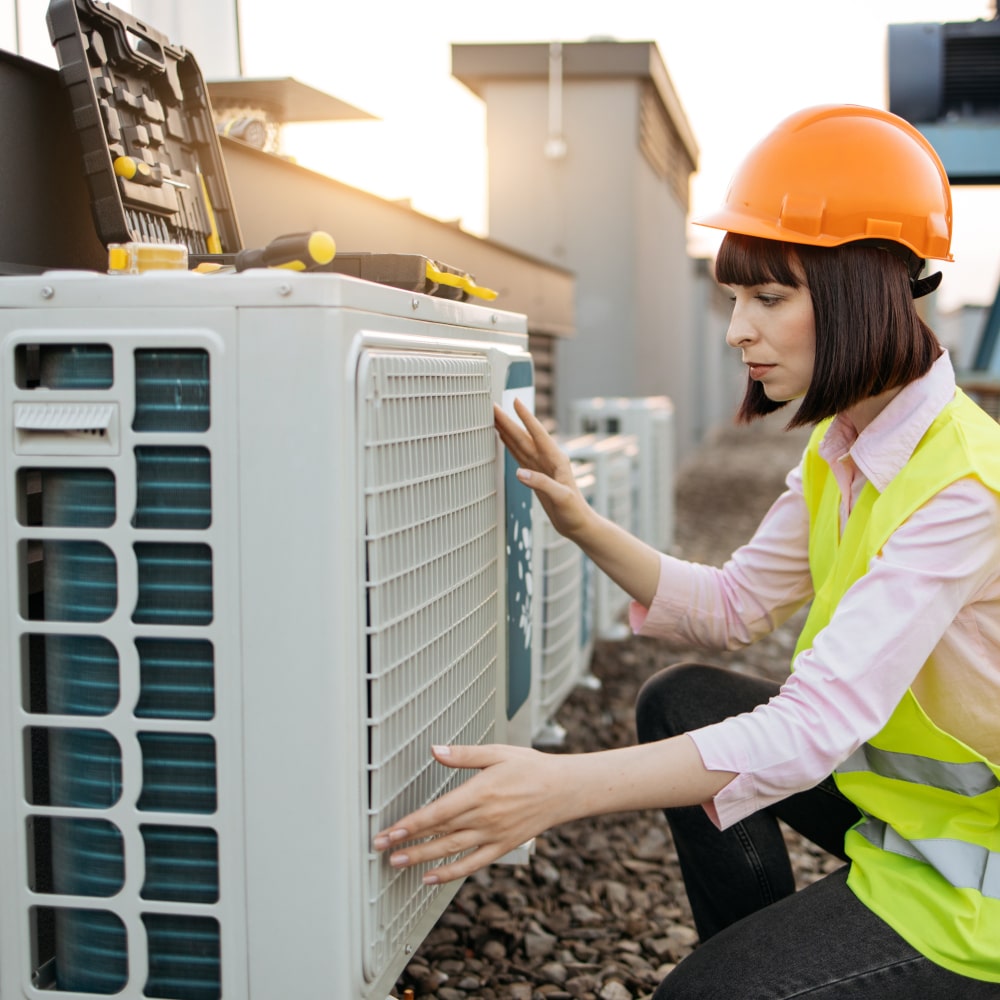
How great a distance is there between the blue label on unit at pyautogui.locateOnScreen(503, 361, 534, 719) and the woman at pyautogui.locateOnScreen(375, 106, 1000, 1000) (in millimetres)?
49

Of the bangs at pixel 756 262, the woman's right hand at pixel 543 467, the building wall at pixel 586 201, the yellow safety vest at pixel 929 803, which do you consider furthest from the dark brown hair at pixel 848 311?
the building wall at pixel 586 201

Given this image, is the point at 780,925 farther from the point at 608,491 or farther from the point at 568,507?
the point at 608,491

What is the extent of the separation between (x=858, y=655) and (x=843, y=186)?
589 millimetres

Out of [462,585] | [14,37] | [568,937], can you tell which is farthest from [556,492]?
[14,37]

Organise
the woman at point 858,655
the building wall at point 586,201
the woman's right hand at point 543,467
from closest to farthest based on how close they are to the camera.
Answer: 1. the woman at point 858,655
2. the woman's right hand at point 543,467
3. the building wall at point 586,201

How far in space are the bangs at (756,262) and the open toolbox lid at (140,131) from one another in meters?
0.76

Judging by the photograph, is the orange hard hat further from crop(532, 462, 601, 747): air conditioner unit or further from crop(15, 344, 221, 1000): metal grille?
crop(532, 462, 601, 747): air conditioner unit

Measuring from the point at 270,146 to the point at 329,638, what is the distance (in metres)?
1.86

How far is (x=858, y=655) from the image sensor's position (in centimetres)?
126

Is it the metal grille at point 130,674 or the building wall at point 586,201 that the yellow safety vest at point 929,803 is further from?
the building wall at point 586,201

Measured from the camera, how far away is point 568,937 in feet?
7.40

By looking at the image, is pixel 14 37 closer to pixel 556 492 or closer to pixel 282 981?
pixel 556 492

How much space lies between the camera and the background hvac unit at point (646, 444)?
520 cm

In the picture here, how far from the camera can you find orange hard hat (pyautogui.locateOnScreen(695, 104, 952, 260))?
139cm
